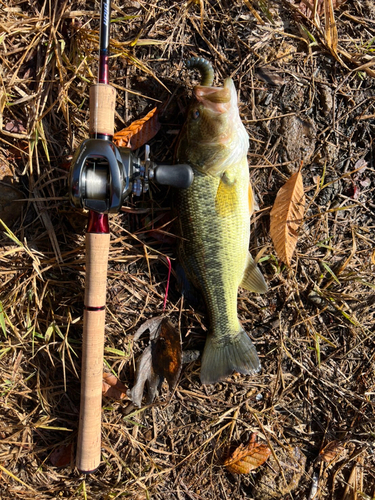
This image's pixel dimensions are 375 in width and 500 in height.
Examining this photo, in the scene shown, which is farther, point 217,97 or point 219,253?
point 219,253

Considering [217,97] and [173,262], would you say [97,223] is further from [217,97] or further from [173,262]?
[217,97]

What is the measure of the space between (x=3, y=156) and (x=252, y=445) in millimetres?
2570

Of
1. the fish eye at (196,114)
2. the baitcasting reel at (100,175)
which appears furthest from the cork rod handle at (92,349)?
the fish eye at (196,114)

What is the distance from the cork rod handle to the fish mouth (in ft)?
3.16

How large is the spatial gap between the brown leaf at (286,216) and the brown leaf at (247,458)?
1.32 meters

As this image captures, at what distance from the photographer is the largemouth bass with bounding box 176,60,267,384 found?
6.72 feet

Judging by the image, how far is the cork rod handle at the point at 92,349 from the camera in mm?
1911

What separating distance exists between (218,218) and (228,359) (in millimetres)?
909

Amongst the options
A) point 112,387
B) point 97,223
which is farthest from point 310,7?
point 112,387

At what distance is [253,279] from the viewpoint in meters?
2.34

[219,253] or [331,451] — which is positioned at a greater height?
[219,253]

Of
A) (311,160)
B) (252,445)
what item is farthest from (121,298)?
(311,160)

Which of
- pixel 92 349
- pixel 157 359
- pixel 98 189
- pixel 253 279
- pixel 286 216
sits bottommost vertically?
pixel 157 359

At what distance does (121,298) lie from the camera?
2.37 meters
